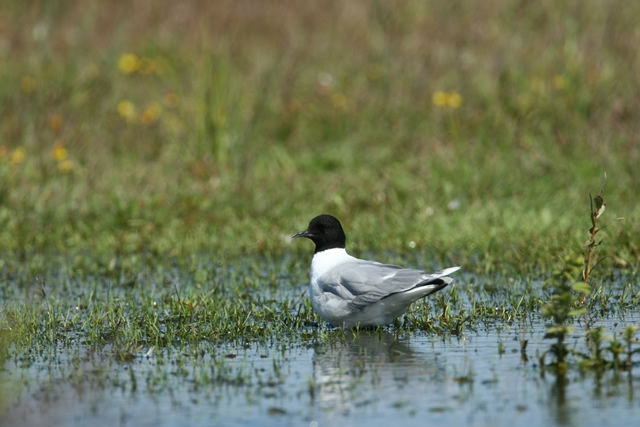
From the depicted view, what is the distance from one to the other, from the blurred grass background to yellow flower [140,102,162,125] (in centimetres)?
3

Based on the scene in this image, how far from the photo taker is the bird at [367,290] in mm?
6199

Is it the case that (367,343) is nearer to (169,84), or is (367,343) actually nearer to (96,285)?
(96,285)

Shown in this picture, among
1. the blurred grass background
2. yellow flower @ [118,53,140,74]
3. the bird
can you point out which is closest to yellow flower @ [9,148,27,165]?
the blurred grass background

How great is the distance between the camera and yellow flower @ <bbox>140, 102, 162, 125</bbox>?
43.7 feet

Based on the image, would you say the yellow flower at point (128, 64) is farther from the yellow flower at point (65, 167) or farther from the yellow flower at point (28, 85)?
the yellow flower at point (65, 167)

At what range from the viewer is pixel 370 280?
645 centimetres

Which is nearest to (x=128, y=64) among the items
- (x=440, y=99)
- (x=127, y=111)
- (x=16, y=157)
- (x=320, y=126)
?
(x=127, y=111)

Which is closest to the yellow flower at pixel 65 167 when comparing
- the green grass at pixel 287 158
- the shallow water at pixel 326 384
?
the green grass at pixel 287 158

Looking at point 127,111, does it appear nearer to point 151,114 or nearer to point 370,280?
point 151,114

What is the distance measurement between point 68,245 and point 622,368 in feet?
20.6

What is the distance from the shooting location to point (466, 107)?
45.3 ft

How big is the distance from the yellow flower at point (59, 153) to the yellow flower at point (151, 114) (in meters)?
1.20

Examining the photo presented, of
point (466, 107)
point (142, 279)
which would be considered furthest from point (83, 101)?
point (142, 279)

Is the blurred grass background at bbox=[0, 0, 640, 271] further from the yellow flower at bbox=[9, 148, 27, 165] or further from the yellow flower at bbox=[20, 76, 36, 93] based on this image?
the yellow flower at bbox=[9, 148, 27, 165]
